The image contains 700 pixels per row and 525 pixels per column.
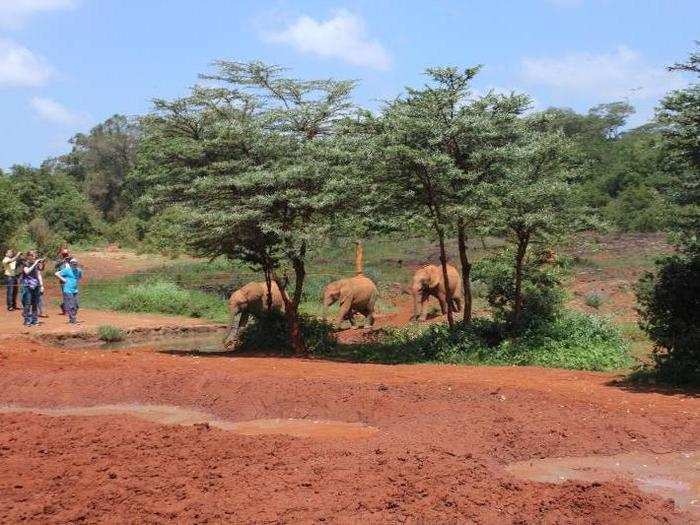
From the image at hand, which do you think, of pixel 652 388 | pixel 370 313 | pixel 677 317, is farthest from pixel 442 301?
pixel 652 388

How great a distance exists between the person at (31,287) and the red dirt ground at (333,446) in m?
6.50

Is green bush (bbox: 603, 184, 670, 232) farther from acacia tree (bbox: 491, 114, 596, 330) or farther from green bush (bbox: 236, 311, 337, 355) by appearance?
acacia tree (bbox: 491, 114, 596, 330)

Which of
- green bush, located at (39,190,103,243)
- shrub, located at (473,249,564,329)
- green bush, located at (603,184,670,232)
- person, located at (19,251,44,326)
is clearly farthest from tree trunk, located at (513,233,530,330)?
green bush, located at (39,190,103,243)

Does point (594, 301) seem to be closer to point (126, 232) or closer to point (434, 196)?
point (434, 196)

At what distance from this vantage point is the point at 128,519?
23.9ft

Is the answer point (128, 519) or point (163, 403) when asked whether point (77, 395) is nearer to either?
point (163, 403)

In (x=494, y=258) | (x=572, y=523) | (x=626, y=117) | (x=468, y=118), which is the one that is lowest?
(x=572, y=523)

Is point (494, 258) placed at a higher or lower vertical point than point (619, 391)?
higher

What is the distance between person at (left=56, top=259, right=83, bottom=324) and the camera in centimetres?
2119

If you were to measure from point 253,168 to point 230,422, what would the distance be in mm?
6782

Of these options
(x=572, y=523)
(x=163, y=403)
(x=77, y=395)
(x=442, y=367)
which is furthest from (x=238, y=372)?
(x=572, y=523)

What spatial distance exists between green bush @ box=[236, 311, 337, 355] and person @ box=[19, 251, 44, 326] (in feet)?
16.8

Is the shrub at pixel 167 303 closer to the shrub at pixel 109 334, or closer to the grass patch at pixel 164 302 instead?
the grass patch at pixel 164 302

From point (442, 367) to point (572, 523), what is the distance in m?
7.73
